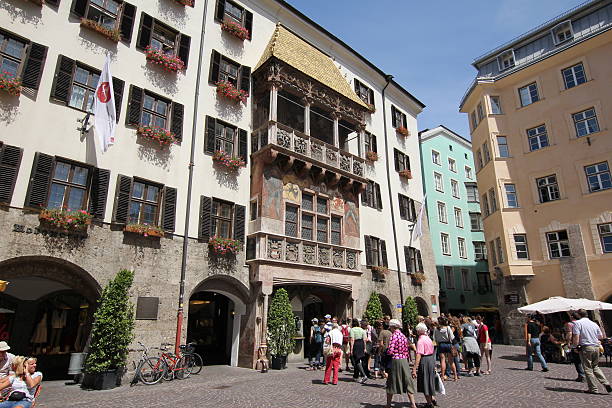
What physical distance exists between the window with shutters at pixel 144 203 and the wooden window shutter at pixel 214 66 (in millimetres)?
6062

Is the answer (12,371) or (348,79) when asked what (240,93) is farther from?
(12,371)

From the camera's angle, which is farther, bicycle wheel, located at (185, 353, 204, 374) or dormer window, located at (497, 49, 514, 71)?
dormer window, located at (497, 49, 514, 71)

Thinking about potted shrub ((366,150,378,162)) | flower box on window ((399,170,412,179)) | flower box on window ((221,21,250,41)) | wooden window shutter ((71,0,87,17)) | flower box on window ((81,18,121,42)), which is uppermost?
flower box on window ((221,21,250,41))

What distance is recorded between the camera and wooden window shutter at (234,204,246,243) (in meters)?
17.6

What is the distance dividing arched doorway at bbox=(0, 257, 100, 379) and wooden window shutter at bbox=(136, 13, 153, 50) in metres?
9.35

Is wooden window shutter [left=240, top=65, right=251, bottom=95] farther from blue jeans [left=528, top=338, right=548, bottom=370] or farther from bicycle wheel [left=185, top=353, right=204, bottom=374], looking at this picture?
blue jeans [left=528, top=338, right=548, bottom=370]

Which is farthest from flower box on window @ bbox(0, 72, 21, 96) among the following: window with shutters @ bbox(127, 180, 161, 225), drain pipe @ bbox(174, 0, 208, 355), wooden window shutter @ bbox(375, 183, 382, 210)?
wooden window shutter @ bbox(375, 183, 382, 210)

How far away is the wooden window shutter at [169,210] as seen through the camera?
15443mm

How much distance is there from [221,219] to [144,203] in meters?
3.42

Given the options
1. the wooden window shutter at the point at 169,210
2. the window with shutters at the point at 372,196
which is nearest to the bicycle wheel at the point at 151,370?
the wooden window shutter at the point at 169,210

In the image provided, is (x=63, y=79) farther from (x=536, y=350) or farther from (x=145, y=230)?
(x=536, y=350)

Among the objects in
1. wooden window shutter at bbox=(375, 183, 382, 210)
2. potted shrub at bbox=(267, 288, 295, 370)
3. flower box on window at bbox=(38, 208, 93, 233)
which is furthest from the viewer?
wooden window shutter at bbox=(375, 183, 382, 210)

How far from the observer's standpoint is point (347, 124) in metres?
24.2

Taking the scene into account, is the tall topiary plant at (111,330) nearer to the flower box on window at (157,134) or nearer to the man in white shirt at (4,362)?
the man in white shirt at (4,362)
